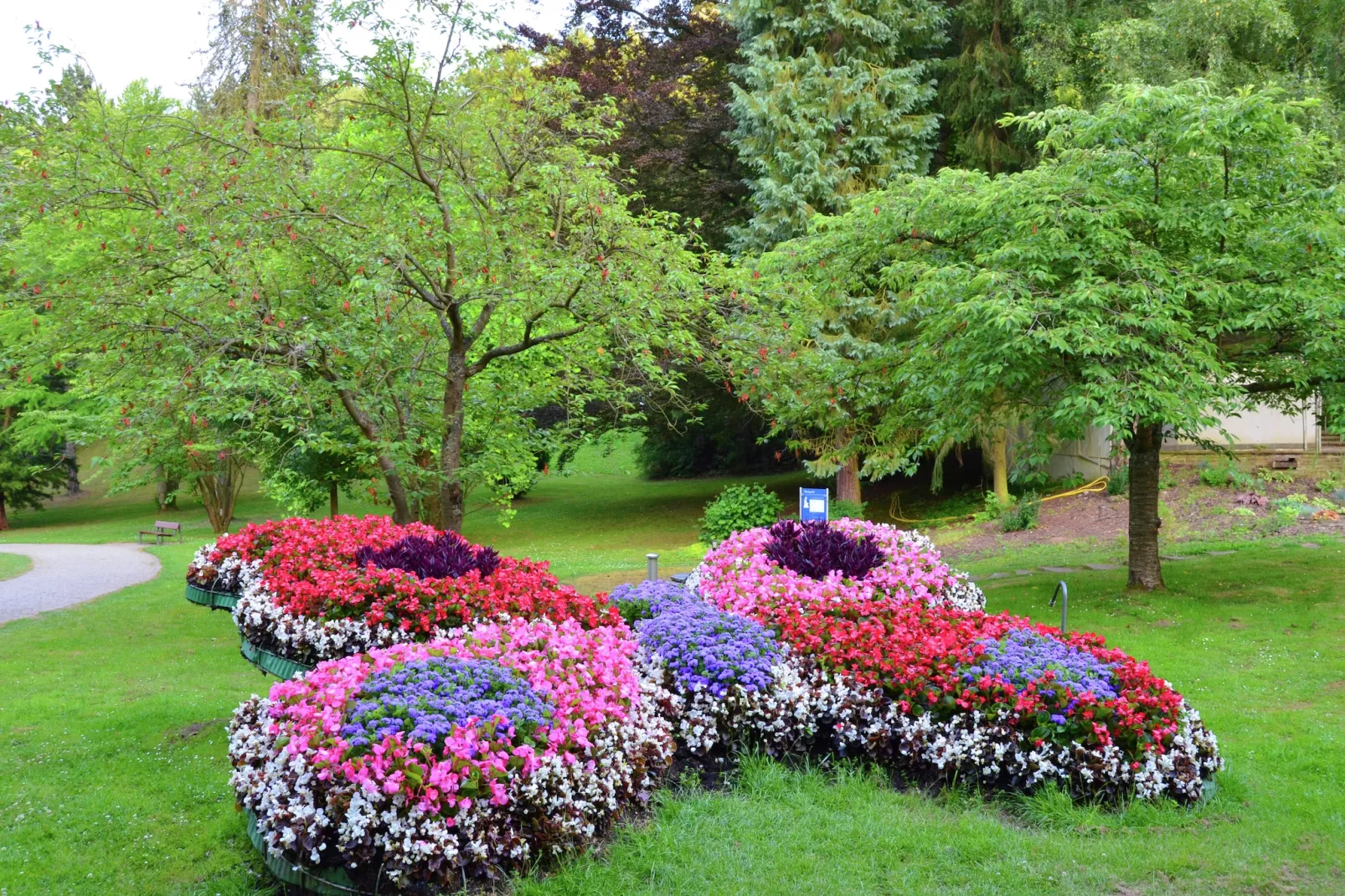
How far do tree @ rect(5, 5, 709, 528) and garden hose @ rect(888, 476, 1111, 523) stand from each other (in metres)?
9.86

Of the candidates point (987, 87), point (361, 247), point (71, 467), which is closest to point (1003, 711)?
point (361, 247)

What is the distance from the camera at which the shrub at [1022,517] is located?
1547 cm

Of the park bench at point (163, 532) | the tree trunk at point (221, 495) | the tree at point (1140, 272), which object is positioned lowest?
the park bench at point (163, 532)

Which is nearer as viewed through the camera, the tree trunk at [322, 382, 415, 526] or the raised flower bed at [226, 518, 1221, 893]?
the raised flower bed at [226, 518, 1221, 893]

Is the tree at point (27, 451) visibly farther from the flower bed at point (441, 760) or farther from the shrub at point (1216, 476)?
the shrub at point (1216, 476)

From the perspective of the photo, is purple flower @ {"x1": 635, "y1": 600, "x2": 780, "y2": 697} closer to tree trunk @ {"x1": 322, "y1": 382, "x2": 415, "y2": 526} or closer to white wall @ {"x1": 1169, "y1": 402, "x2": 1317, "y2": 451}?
tree trunk @ {"x1": 322, "y1": 382, "x2": 415, "y2": 526}

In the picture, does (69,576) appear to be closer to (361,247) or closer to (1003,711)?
(361,247)

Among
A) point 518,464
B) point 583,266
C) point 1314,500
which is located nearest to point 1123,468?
point 1314,500

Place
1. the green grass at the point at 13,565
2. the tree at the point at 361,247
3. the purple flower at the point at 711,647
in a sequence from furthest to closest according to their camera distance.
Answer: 1. the green grass at the point at 13,565
2. the tree at the point at 361,247
3. the purple flower at the point at 711,647

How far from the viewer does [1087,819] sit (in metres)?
4.21

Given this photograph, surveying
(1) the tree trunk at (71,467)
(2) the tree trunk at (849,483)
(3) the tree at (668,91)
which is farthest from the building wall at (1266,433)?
(1) the tree trunk at (71,467)

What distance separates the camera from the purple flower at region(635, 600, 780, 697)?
4984 millimetres

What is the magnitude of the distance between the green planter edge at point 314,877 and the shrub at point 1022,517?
1356cm

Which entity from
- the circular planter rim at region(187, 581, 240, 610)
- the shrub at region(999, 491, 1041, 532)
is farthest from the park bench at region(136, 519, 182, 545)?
the shrub at region(999, 491, 1041, 532)
